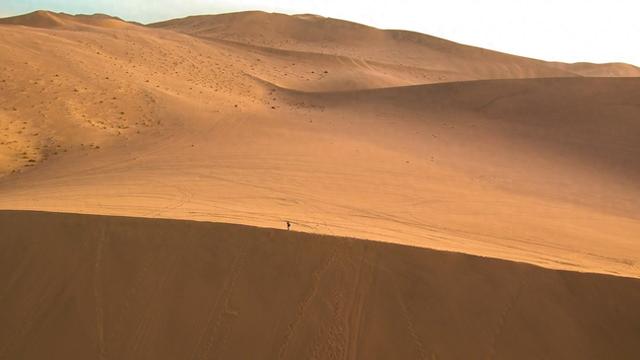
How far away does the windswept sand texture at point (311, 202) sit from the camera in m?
4.63

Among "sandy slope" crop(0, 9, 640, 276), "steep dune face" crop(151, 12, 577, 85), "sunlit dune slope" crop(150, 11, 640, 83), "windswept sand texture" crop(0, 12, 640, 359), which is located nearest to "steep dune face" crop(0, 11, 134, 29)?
"sunlit dune slope" crop(150, 11, 640, 83)

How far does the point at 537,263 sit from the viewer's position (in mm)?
5188

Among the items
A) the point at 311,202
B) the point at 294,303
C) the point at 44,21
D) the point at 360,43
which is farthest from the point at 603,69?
the point at 294,303

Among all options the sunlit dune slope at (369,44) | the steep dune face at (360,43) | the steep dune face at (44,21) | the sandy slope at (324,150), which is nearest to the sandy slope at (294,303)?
the sandy slope at (324,150)

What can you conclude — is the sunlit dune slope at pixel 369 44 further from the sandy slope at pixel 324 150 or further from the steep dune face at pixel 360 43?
the sandy slope at pixel 324 150

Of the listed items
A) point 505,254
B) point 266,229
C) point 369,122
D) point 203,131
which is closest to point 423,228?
point 505,254

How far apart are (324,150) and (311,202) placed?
4.49 m

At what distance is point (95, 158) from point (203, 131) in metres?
3.06

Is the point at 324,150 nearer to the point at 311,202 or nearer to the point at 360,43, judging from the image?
the point at 311,202

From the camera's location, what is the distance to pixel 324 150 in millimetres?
12203

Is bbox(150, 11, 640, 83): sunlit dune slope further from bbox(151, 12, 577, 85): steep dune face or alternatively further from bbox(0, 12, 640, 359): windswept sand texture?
bbox(0, 12, 640, 359): windswept sand texture

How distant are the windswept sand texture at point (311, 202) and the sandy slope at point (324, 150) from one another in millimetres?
74

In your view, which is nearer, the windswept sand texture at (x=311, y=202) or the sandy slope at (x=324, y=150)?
the windswept sand texture at (x=311, y=202)

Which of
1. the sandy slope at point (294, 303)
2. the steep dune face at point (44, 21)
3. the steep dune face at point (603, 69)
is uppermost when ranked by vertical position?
the steep dune face at point (603, 69)
